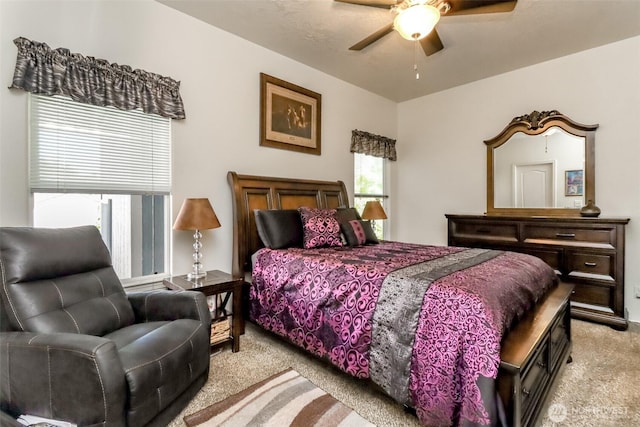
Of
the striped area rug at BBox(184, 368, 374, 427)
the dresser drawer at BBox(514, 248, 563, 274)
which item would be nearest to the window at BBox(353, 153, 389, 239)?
the dresser drawer at BBox(514, 248, 563, 274)

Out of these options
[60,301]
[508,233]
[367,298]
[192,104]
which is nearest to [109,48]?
[192,104]

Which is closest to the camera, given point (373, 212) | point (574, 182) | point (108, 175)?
point (108, 175)

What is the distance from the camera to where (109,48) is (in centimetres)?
236

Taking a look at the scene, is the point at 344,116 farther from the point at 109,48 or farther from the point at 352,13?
the point at 109,48

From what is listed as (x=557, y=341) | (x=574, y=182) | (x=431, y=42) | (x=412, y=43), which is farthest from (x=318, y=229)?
(x=574, y=182)

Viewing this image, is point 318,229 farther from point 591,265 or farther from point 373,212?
point 591,265

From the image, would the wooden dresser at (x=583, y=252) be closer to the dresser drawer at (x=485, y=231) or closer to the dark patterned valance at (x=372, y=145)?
the dresser drawer at (x=485, y=231)

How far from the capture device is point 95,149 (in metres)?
2.33

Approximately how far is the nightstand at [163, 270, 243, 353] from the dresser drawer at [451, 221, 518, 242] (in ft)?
9.77

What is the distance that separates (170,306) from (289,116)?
2492mm

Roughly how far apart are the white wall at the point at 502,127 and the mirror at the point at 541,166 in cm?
11

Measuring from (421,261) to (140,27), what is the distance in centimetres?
294

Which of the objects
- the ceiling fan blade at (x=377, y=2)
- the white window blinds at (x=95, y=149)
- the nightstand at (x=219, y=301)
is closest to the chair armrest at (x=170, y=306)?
the nightstand at (x=219, y=301)

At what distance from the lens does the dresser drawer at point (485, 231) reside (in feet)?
12.0
